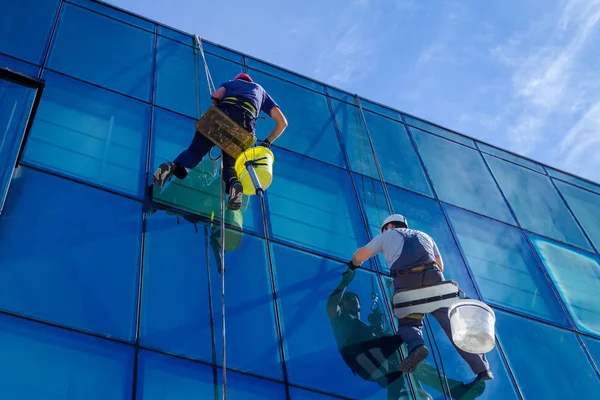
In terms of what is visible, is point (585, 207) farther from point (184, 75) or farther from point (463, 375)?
point (184, 75)

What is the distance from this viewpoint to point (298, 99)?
10773 mm

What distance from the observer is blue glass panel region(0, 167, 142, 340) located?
5.07 meters

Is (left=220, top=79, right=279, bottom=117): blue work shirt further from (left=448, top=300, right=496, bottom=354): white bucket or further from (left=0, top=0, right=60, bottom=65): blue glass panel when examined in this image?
(left=448, top=300, right=496, bottom=354): white bucket

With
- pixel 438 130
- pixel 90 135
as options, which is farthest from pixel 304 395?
pixel 438 130

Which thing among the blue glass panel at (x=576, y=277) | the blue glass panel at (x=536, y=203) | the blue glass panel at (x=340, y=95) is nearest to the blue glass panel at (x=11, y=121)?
the blue glass panel at (x=340, y=95)

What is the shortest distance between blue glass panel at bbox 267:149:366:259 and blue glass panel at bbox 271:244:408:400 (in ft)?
1.09

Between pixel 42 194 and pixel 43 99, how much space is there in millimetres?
1763

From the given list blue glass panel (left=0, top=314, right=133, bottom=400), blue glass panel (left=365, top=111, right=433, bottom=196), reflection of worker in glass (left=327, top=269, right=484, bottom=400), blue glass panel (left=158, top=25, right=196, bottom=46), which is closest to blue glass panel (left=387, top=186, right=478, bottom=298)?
blue glass panel (left=365, top=111, right=433, bottom=196)

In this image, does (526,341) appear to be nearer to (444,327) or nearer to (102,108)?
(444,327)

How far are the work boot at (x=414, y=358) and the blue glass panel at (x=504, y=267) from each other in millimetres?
2682

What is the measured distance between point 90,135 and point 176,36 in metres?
3.63

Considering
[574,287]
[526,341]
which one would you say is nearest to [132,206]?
[526,341]

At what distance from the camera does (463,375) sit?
6.83 m

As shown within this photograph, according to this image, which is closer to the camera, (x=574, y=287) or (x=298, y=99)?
(x=574, y=287)
